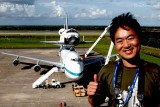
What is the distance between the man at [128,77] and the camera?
4582 mm

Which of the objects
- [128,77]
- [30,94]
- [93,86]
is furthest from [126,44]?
[30,94]

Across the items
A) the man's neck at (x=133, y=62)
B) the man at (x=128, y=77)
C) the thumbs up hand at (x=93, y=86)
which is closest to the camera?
the thumbs up hand at (x=93, y=86)

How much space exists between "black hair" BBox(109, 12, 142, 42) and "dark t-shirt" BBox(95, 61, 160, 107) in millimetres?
574

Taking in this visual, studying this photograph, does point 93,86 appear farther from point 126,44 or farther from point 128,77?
point 126,44

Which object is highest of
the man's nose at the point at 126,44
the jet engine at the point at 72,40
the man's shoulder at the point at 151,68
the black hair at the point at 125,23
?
the black hair at the point at 125,23

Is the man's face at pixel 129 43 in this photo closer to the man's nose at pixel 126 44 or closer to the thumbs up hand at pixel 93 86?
the man's nose at pixel 126 44

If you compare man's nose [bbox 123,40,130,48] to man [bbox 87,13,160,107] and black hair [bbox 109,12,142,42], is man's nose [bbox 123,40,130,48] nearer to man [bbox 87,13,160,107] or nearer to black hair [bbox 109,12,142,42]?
man [bbox 87,13,160,107]

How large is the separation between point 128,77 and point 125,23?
88 centimetres

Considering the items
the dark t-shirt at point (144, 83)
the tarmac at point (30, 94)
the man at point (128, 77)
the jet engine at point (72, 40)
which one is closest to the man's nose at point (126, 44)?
the man at point (128, 77)

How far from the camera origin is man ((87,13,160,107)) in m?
4.58

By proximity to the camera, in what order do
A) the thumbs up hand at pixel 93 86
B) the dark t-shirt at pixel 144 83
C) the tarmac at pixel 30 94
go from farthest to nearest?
the tarmac at pixel 30 94 → the dark t-shirt at pixel 144 83 → the thumbs up hand at pixel 93 86

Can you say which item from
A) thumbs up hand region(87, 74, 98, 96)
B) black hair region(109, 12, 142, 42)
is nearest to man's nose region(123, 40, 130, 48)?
black hair region(109, 12, 142, 42)

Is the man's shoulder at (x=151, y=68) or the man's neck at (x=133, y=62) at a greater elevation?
the man's neck at (x=133, y=62)

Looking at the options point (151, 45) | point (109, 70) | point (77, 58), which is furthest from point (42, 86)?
point (151, 45)
